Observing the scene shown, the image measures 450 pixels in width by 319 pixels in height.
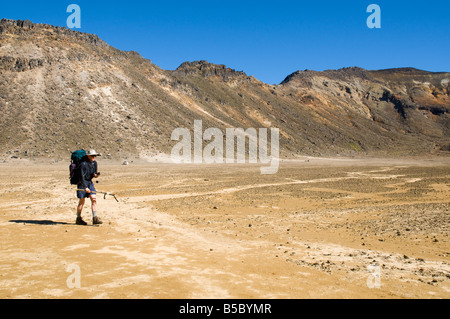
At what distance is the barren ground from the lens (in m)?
5.21

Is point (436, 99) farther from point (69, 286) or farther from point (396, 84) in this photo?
point (69, 286)

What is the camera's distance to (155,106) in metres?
61.5

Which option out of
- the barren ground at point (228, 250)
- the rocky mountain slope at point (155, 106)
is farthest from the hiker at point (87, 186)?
the rocky mountain slope at point (155, 106)

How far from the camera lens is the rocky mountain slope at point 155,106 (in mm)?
49531

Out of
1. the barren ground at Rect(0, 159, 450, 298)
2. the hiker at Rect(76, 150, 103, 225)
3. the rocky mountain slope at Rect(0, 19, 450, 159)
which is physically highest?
the rocky mountain slope at Rect(0, 19, 450, 159)

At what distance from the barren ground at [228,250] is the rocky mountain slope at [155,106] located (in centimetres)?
3755

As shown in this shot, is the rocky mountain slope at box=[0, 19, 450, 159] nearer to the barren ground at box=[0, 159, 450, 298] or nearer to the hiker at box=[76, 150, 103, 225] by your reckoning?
the barren ground at box=[0, 159, 450, 298]

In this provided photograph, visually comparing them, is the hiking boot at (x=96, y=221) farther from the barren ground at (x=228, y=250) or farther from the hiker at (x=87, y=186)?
the barren ground at (x=228, y=250)

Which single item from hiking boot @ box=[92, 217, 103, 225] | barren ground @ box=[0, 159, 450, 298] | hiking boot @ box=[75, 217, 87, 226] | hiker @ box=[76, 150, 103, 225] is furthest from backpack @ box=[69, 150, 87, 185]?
barren ground @ box=[0, 159, 450, 298]

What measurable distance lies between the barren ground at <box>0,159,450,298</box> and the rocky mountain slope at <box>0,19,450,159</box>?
123 feet

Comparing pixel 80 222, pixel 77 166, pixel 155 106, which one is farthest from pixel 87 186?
pixel 155 106

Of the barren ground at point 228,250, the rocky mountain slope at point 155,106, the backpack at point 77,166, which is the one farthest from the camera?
the rocky mountain slope at point 155,106

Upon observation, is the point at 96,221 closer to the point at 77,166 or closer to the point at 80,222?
the point at 80,222
